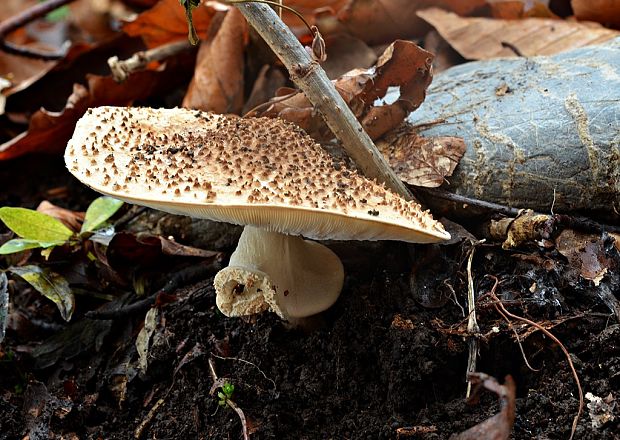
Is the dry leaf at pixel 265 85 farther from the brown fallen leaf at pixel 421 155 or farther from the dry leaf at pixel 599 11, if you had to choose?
the dry leaf at pixel 599 11

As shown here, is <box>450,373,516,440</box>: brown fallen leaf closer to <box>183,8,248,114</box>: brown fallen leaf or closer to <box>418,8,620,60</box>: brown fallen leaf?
<box>183,8,248,114</box>: brown fallen leaf

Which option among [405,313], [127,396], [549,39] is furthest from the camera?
[549,39]

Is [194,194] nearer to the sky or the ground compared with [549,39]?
nearer to the sky

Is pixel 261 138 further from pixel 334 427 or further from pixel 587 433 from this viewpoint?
pixel 587 433

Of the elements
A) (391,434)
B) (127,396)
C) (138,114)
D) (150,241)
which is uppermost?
(138,114)

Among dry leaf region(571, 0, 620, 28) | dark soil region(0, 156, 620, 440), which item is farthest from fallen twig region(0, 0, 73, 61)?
dry leaf region(571, 0, 620, 28)

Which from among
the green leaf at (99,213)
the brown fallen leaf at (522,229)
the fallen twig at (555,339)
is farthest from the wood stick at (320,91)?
the green leaf at (99,213)

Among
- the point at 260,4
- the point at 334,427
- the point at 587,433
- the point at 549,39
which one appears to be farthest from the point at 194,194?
the point at 549,39

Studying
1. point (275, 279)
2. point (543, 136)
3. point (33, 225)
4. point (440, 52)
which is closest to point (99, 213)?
point (33, 225)
